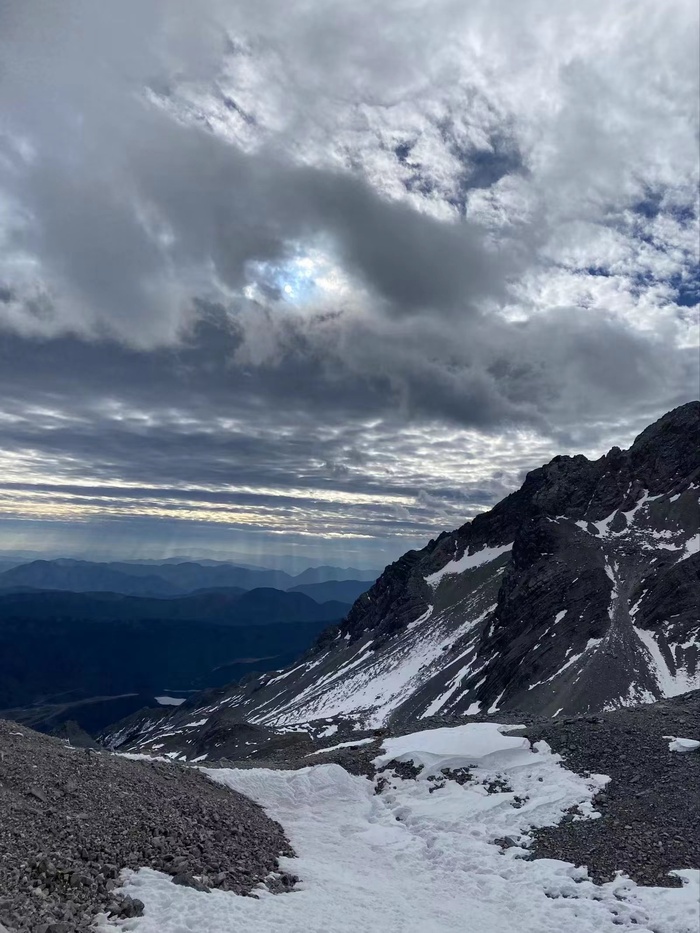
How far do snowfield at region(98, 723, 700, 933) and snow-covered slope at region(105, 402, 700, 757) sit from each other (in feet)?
199

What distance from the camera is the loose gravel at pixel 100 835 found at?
41.2 ft

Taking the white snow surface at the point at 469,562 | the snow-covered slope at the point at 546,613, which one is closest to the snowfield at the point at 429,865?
the snow-covered slope at the point at 546,613

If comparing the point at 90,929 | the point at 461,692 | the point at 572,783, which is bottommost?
the point at 461,692

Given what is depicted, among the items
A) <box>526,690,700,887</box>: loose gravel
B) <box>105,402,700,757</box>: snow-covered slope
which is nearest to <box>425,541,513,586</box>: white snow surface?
<box>105,402,700,757</box>: snow-covered slope

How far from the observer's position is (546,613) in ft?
373

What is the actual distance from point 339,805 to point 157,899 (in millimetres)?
12691

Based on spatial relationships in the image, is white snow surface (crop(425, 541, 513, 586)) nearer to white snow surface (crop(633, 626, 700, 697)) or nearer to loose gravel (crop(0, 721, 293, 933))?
white snow surface (crop(633, 626, 700, 697))

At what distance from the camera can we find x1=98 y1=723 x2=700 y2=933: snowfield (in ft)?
45.8

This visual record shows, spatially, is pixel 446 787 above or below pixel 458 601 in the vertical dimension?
above

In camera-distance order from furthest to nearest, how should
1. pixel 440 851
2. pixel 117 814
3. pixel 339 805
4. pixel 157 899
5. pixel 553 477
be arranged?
pixel 553 477, pixel 339 805, pixel 440 851, pixel 117 814, pixel 157 899

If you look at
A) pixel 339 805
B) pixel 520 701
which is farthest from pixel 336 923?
pixel 520 701

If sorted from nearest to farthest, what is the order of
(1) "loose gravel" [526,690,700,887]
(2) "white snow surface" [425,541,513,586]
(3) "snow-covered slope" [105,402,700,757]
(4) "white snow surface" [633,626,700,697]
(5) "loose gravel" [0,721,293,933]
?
(5) "loose gravel" [0,721,293,933] < (1) "loose gravel" [526,690,700,887] < (4) "white snow surface" [633,626,700,697] < (3) "snow-covered slope" [105,402,700,757] < (2) "white snow surface" [425,541,513,586]

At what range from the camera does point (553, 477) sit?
510 feet

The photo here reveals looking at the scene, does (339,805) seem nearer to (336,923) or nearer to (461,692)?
(336,923)
